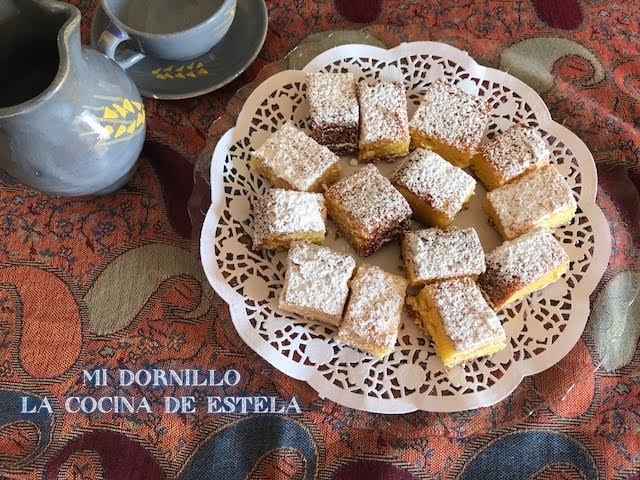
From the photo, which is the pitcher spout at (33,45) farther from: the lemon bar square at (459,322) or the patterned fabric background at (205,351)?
the lemon bar square at (459,322)

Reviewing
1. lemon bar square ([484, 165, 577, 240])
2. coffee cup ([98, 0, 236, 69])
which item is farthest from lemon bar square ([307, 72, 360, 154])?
lemon bar square ([484, 165, 577, 240])

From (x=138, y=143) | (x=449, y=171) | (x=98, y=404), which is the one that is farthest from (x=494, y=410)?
(x=138, y=143)

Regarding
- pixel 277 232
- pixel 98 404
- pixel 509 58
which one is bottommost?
pixel 98 404

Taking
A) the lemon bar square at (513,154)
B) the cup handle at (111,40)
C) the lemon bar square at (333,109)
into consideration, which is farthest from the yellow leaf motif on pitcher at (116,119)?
the lemon bar square at (513,154)

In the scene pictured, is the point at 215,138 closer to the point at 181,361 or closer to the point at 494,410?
the point at 181,361

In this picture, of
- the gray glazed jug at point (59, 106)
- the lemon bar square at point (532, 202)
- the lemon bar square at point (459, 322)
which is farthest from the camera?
the lemon bar square at point (532, 202)

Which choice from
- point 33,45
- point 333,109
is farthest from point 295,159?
point 33,45

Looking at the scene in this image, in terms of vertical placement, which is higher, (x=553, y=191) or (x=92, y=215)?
(x=553, y=191)

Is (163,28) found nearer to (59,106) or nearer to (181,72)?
(181,72)
